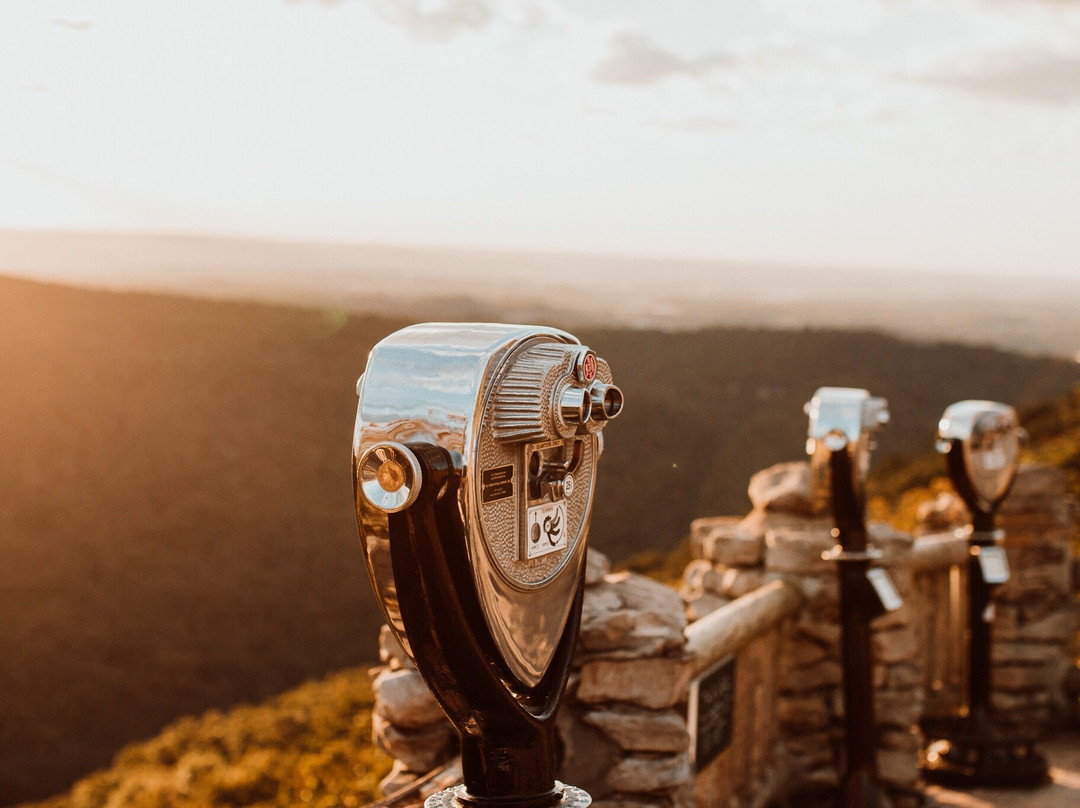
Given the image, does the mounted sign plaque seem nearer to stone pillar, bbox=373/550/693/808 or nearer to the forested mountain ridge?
stone pillar, bbox=373/550/693/808

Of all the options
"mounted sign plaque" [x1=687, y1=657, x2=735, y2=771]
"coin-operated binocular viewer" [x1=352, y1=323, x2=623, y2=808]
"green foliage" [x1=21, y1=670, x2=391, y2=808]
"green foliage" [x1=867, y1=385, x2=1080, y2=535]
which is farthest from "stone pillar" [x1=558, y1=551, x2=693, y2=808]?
"green foliage" [x1=867, y1=385, x2=1080, y2=535]

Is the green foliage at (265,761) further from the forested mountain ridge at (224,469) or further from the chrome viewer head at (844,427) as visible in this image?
the forested mountain ridge at (224,469)

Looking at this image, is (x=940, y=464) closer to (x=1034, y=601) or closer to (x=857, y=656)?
(x=1034, y=601)

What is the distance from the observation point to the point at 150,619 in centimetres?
1347

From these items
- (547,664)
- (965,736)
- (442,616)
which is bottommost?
(965,736)

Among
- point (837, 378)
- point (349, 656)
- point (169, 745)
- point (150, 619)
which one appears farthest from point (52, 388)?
point (837, 378)

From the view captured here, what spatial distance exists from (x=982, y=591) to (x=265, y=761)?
4201 mm

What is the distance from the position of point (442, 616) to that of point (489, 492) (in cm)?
16

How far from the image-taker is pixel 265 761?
6.48m

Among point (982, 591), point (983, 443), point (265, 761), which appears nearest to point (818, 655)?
point (982, 591)

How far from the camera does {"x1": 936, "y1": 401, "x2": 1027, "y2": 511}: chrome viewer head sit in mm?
3787

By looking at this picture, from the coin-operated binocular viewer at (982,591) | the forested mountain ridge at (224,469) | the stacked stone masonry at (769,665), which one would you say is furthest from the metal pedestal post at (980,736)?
the forested mountain ridge at (224,469)

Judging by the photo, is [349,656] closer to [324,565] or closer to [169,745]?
[324,565]

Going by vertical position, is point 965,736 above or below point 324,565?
above
